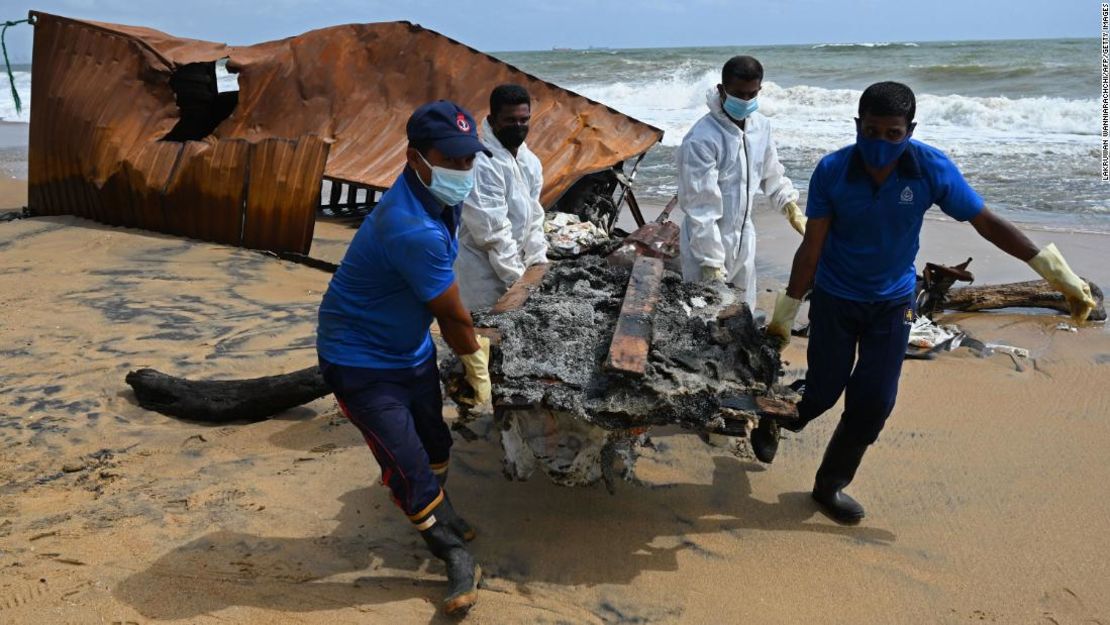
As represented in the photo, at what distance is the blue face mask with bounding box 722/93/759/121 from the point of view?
416 cm

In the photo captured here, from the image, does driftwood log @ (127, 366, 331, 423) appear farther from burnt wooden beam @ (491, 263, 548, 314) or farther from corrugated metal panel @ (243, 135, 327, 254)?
corrugated metal panel @ (243, 135, 327, 254)

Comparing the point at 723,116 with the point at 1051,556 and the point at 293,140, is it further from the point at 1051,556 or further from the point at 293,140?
the point at 293,140

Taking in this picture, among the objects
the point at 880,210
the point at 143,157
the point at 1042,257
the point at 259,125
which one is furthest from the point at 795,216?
the point at 259,125

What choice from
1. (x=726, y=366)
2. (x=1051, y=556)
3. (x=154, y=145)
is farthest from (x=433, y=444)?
(x=154, y=145)

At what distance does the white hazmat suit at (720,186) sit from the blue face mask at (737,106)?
0.13 feet

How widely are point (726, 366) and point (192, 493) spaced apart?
85.6 inches

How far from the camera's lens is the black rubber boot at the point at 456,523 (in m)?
3.12

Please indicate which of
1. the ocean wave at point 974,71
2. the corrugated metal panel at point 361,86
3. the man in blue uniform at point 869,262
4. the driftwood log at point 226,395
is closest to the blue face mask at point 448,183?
the man in blue uniform at point 869,262

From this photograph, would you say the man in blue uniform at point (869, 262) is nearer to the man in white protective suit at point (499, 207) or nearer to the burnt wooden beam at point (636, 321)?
the burnt wooden beam at point (636, 321)

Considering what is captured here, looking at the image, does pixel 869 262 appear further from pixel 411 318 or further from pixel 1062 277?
pixel 411 318

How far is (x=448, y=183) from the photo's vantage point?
2746 mm

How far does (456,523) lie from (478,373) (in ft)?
2.19

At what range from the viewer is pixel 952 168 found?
3.27 m

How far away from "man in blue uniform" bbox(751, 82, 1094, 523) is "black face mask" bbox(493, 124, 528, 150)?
1323mm
